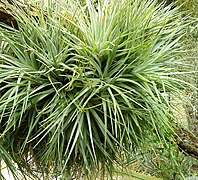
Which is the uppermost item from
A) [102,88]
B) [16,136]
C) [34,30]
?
[34,30]

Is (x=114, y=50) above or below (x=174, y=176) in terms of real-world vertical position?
above

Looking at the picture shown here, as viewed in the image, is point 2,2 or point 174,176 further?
point 174,176

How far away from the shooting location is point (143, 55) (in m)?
0.60

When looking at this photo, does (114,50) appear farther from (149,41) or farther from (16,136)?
(16,136)

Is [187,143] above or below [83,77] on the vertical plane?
below

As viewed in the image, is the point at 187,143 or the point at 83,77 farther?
the point at 187,143

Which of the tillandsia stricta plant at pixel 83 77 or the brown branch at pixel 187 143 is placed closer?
the tillandsia stricta plant at pixel 83 77

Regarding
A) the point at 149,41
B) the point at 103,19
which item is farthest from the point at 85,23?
the point at 149,41

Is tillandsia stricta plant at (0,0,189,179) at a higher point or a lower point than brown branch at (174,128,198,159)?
higher

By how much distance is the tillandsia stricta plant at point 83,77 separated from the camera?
0.56 m

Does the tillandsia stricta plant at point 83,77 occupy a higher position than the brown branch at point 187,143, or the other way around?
the tillandsia stricta plant at point 83,77

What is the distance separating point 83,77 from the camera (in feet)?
1.87

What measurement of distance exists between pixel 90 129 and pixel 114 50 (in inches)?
6.1

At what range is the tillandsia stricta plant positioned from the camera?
0.56m
